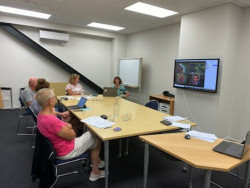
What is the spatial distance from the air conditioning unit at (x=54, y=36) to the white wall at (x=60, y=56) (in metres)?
0.17

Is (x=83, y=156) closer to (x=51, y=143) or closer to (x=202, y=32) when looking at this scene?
(x=51, y=143)

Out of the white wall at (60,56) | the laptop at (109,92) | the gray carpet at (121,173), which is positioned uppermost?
the white wall at (60,56)

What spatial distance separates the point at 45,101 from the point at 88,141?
668 millimetres

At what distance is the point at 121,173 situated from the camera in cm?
239

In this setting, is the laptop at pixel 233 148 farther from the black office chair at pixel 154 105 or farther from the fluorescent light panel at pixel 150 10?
the fluorescent light panel at pixel 150 10

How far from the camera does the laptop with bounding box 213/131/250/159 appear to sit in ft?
4.65

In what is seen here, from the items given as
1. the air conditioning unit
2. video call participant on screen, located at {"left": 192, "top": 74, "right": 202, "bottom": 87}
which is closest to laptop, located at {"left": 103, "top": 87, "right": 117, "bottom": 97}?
video call participant on screen, located at {"left": 192, "top": 74, "right": 202, "bottom": 87}

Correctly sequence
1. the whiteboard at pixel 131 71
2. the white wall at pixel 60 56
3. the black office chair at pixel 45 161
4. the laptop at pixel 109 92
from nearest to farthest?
the black office chair at pixel 45 161
the laptop at pixel 109 92
the white wall at pixel 60 56
the whiteboard at pixel 131 71

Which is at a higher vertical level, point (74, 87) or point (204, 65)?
point (204, 65)

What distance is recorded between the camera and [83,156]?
195cm

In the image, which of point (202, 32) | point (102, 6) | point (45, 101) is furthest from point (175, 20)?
point (45, 101)

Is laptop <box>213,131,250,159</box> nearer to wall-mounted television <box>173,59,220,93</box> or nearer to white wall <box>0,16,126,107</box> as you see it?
wall-mounted television <box>173,59,220,93</box>

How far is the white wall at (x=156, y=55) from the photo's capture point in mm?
4980

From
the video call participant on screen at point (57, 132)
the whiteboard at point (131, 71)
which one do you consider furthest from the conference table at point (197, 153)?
the whiteboard at point (131, 71)
